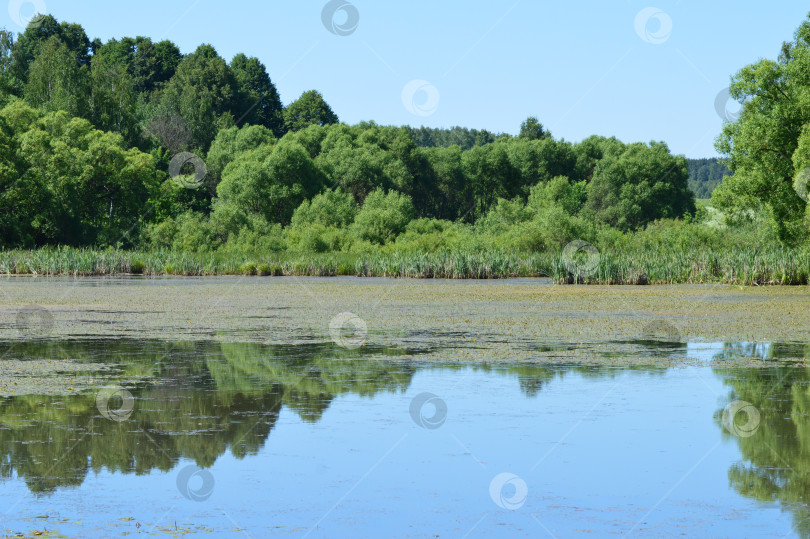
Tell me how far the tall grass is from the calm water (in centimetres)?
2640

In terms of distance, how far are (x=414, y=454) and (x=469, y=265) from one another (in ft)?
127

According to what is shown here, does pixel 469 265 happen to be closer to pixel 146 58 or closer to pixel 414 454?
pixel 414 454

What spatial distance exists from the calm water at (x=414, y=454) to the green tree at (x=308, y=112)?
317 ft

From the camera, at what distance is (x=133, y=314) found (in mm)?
22328

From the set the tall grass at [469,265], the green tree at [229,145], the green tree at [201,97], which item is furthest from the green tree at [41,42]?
the tall grass at [469,265]

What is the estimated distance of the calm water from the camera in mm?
6047

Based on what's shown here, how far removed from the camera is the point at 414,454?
310 inches

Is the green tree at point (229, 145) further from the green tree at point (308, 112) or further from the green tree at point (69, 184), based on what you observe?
the green tree at point (308, 112)

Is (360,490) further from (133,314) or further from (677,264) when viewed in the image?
(677,264)

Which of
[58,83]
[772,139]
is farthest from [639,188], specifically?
[58,83]

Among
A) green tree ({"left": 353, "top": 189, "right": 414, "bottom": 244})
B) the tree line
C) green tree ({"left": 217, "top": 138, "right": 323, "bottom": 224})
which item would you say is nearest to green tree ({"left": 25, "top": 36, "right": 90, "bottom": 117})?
the tree line

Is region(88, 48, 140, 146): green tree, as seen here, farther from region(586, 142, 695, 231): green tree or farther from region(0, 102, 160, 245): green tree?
region(586, 142, 695, 231): green tree

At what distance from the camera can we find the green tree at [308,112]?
351 ft

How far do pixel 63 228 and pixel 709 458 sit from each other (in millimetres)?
62974
